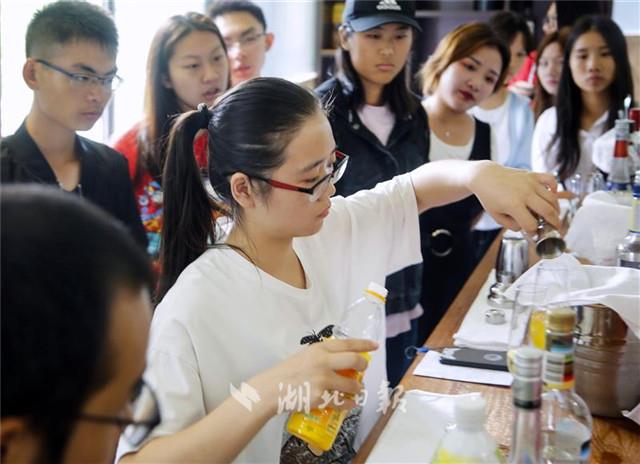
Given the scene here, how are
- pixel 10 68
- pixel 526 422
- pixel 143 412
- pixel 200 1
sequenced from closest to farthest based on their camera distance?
pixel 143 412, pixel 526 422, pixel 10 68, pixel 200 1

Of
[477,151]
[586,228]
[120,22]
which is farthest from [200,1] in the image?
[586,228]

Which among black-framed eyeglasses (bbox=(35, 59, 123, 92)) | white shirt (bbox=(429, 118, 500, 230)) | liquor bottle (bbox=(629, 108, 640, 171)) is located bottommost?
white shirt (bbox=(429, 118, 500, 230))

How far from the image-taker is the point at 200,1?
3.47m

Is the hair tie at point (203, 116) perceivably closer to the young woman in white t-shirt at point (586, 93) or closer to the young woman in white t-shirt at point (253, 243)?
the young woman in white t-shirt at point (253, 243)

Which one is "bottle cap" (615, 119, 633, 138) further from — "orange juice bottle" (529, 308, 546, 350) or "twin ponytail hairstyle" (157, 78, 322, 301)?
"orange juice bottle" (529, 308, 546, 350)

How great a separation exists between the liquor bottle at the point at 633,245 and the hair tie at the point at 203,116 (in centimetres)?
77

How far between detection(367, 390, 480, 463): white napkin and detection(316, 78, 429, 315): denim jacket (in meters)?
0.85

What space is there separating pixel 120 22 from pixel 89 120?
3.79 ft

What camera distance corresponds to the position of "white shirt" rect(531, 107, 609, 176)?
2.75m

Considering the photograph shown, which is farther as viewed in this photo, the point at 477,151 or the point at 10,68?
the point at 477,151

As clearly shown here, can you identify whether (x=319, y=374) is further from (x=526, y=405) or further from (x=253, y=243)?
(x=253, y=243)

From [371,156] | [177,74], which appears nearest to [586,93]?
[371,156]

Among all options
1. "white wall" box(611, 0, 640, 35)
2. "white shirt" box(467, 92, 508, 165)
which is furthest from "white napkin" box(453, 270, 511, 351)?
"white wall" box(611, 0, 640, 35)

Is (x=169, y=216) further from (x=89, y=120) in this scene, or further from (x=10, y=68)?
(x=10, y=68)
